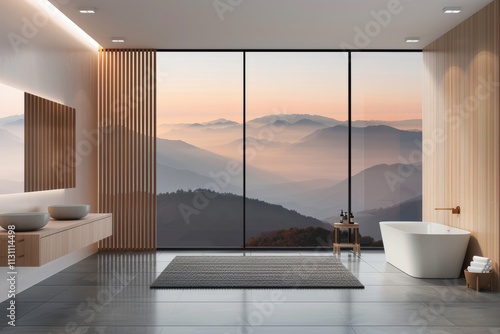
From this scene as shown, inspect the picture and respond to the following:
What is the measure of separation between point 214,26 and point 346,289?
3583 millimetres

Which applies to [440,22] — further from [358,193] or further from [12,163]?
[358,193]

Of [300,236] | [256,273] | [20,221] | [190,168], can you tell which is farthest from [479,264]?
[190,168]

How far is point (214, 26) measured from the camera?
7238mm

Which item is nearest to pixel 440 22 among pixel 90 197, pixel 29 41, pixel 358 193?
pixel 29 41

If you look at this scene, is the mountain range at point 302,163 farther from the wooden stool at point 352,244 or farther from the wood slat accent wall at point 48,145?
the wood slat accent wall at point 48,145

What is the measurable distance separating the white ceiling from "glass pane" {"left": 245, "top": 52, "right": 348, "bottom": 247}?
7.55 metres

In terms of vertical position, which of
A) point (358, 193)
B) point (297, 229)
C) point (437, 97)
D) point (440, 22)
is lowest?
point (297, 229)

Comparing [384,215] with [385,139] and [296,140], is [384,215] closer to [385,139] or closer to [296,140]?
[385,139]

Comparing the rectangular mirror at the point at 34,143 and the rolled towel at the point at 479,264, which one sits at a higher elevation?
the rectangular mirror at the point at 34,143

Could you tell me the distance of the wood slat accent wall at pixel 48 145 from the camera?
582 centimetres

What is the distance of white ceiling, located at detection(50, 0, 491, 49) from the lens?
6.24 m

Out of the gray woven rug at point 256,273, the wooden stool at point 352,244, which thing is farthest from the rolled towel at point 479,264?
the wooden stool at point 352,244

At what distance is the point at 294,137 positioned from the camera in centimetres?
1602

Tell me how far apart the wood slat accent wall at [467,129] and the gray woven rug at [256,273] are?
4.85 ft
